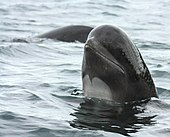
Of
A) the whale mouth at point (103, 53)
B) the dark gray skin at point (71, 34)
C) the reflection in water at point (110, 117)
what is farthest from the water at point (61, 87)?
the whale mouth at point (103, 53)

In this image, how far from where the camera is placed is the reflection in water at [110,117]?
268 inches

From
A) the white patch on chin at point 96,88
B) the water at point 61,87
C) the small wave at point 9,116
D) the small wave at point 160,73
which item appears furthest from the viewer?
the small wave at point 160,73

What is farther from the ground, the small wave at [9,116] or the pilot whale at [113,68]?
the pilot whale at [113,68]

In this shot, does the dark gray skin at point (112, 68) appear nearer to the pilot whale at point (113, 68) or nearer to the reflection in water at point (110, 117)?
the pilot whale at point (113, 68)

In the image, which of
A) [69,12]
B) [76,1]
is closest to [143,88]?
[69,12]

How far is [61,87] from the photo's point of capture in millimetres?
9203

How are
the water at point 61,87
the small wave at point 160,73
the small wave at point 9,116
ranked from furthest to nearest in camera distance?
the small wave at point 160,73 → the small wave at point 9,116 → the water at point 61,87

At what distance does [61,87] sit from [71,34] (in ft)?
17.0

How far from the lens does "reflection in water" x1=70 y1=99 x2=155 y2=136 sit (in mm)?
6805

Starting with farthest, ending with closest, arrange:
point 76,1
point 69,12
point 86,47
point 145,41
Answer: point 76,1
point 69,12
point 145,41
point 86,47

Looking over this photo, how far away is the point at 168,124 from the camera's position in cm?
707

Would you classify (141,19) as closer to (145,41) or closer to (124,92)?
(145,41)

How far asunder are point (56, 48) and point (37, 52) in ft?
2.16

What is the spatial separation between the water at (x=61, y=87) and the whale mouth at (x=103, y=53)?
550 mm
